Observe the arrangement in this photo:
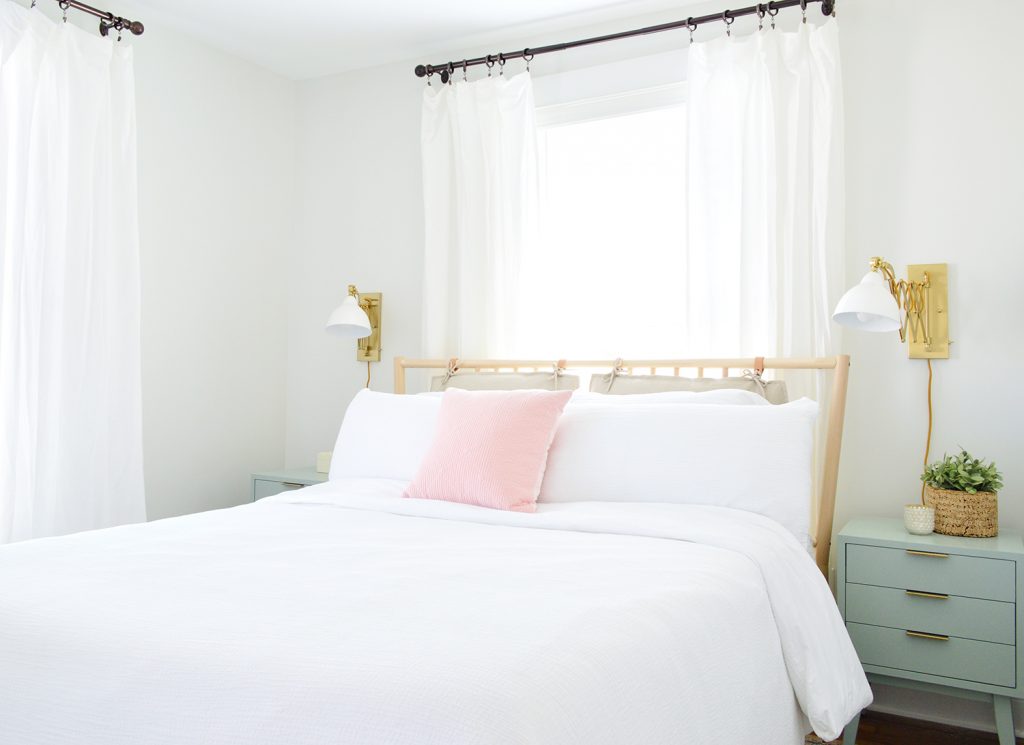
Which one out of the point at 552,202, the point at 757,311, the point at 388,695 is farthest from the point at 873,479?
the point at 388,695

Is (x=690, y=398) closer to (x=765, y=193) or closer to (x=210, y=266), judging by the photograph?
(x=765, y=193)

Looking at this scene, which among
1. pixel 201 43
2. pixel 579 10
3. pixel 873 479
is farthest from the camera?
pixel 201 43

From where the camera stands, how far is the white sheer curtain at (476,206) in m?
3.39

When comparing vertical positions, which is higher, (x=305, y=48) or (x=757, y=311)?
(x=305, y=48)

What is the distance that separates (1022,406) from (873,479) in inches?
19.3

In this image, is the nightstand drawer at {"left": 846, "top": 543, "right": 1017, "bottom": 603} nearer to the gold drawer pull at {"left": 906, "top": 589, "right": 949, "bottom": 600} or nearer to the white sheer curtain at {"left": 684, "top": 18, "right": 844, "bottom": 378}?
the gold drawer pull at {"left": 906, "top": 589, "right": 949, "bottom": 600}

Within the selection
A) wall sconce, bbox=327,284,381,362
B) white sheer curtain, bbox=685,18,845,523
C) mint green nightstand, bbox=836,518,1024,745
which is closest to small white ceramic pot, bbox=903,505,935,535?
mint green nightstand, bbox=836,518,1024,745

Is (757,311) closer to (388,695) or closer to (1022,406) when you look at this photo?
(1022,406)

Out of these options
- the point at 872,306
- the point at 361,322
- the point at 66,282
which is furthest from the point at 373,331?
the point at 872,306

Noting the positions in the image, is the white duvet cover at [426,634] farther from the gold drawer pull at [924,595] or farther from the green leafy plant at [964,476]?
the green leafy plant at [964,476]

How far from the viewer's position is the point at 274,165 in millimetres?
3975

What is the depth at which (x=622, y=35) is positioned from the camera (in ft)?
10.5

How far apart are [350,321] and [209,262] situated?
711 mm

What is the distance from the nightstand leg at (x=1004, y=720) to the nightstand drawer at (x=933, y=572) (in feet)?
0.97
